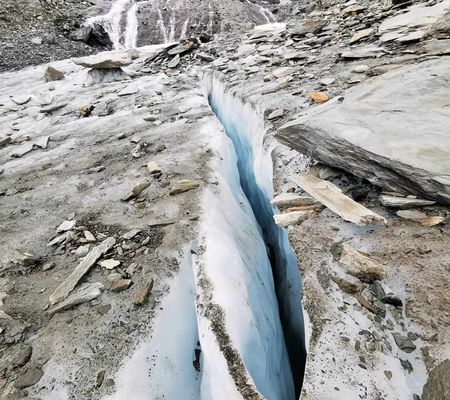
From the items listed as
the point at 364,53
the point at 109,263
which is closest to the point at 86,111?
the point at 109,263

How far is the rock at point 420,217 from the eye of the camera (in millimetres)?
1411

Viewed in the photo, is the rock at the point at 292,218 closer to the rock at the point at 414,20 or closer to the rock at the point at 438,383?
the rock at the point at 438,383

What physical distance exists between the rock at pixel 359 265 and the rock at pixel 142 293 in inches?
35.6

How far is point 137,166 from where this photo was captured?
2.85 m

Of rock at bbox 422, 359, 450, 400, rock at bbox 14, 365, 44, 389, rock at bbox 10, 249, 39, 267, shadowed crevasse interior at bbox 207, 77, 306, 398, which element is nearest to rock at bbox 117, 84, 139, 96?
shadowed crevasse interior at bbox 207, 77, 306, 398

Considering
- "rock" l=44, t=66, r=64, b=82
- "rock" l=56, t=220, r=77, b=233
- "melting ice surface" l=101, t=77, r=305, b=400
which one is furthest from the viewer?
"rock" l=44, t=66, r=64, b=82

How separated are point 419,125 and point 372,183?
0.37 metres

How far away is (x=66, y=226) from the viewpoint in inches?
86.1

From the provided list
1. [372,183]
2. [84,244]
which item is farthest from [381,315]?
[84,244]

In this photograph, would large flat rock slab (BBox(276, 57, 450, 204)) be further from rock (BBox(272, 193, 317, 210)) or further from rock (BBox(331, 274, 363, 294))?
rock (BBox(331, 274, 363, 294))

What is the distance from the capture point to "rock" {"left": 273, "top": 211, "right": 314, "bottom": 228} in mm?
1717

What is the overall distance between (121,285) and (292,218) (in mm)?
938

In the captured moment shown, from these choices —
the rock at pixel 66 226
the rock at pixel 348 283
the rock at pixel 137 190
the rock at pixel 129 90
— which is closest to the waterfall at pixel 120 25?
the rock at pixel 129 90

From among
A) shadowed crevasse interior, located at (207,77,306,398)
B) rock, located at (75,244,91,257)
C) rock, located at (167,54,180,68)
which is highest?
rock, located at (167,54,180,68)
